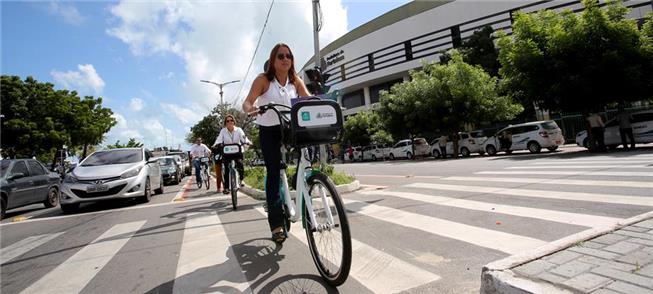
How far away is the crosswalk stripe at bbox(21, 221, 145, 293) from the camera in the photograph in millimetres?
3058

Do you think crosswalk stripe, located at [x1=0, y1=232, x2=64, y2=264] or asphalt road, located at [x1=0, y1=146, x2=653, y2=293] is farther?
crosswalk stripe, located at [x1=0, y1=232, x2=64, y2=264]

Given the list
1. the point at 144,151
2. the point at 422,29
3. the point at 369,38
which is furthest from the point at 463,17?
the point at 144,151

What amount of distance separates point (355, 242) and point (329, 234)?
3.88 feet

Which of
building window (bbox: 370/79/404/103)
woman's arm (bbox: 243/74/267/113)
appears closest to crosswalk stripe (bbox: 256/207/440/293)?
woman's arm (bbox: 243/74/267/113)

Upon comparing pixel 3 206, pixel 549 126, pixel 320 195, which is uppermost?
pixel 549 126

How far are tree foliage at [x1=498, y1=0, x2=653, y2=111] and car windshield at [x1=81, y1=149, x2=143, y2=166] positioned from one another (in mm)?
14544

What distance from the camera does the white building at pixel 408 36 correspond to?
3812 cm

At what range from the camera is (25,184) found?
930 centimetres

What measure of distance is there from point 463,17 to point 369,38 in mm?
14101

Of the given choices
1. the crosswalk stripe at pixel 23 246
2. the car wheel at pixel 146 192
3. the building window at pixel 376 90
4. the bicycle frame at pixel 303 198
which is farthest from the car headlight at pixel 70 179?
the building window at pixel 376 90

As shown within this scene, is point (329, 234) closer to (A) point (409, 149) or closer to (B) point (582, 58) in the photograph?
(B) point (582, 58)

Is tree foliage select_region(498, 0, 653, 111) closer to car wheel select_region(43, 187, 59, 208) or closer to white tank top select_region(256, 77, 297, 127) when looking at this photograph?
white tank top select_region(256, 77, 297, 127)

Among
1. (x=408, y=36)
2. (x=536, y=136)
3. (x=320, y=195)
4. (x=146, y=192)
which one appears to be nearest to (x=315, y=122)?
(x=320, y=195)

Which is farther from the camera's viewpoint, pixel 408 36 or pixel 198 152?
pixel 408 36
